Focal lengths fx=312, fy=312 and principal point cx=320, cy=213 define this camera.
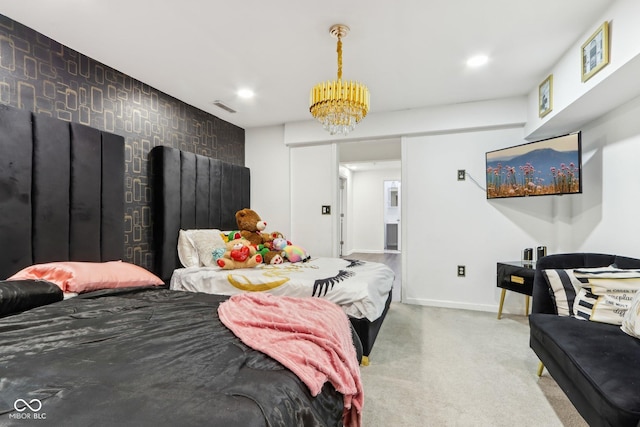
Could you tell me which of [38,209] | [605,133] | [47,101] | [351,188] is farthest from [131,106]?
[351,188]

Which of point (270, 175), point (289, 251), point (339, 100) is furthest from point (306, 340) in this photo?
point (270, 175)

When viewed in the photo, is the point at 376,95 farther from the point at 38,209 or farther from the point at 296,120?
the point at 38,209

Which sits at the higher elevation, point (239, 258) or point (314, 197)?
point (314, 197)

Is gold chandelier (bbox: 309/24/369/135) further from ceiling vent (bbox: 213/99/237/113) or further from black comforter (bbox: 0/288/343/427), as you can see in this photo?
ceiling vent (bbox: 213/99/237/113)

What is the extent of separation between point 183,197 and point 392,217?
6836 millimetres

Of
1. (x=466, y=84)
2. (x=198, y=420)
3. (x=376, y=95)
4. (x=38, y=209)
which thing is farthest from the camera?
(x=376, y=95)

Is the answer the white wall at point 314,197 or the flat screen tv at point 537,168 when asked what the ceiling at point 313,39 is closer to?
the flat screen tv at point 537,168

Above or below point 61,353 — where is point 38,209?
above

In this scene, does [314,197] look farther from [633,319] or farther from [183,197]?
[633,319]

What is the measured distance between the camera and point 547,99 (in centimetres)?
276

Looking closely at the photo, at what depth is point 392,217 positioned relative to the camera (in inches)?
357

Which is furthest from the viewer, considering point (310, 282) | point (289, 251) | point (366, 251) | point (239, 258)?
point (366, 251)

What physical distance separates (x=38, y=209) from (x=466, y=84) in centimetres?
364

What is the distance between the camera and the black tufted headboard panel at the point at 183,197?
9.91 feet
